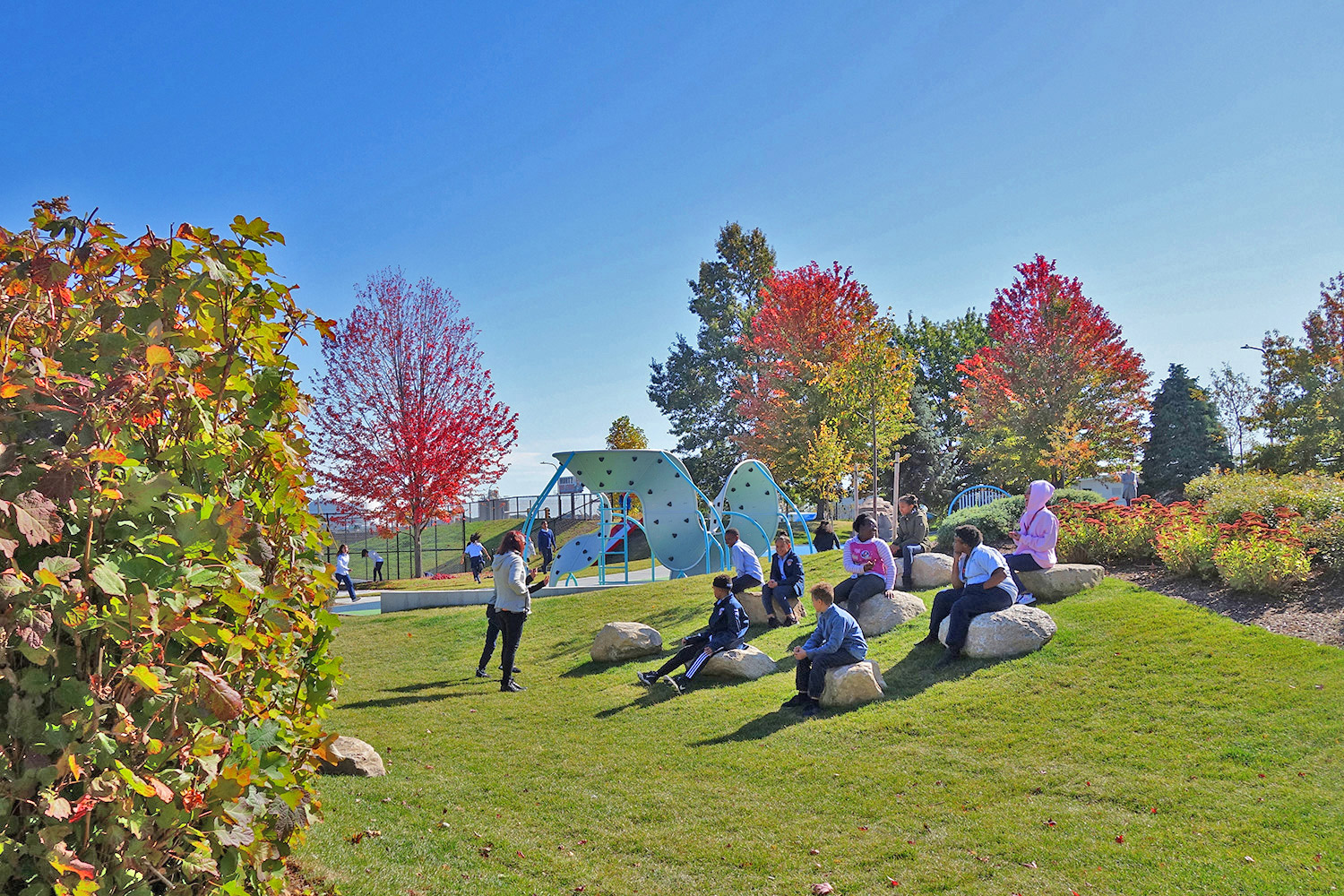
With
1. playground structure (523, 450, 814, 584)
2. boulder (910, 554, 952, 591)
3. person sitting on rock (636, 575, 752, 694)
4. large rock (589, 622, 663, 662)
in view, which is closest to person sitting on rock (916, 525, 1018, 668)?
person sitting on rock (636, 575, 752, 694)

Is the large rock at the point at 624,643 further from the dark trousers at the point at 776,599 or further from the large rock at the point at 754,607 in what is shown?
the dark trousers at the point at 776,599

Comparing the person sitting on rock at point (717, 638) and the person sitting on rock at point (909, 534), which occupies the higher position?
the person sitting on rock at point (909, 534)

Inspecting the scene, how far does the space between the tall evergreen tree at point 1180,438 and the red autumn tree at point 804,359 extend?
59.1ft

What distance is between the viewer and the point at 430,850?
538cm

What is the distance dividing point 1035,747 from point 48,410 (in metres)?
6.94

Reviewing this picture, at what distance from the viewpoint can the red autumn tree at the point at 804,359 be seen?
2810 centimetres

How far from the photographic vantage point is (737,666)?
32.5ft

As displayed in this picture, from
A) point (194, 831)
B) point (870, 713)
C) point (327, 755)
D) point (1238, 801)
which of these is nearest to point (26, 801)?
point (194, 831)

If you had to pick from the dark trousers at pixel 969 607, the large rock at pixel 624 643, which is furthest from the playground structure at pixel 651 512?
the dark trousers at pixel 969 607

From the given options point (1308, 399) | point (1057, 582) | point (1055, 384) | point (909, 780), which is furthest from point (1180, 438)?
point (909, 780)

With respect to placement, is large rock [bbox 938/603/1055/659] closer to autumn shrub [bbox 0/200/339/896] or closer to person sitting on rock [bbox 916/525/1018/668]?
person sitting on rock [bbox 916/525/1018/668]

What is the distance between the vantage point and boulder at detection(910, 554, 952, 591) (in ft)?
42.0

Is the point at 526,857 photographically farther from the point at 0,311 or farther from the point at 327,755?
A: the point at 0,311

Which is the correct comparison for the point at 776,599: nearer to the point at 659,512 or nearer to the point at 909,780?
the point at 909,780
